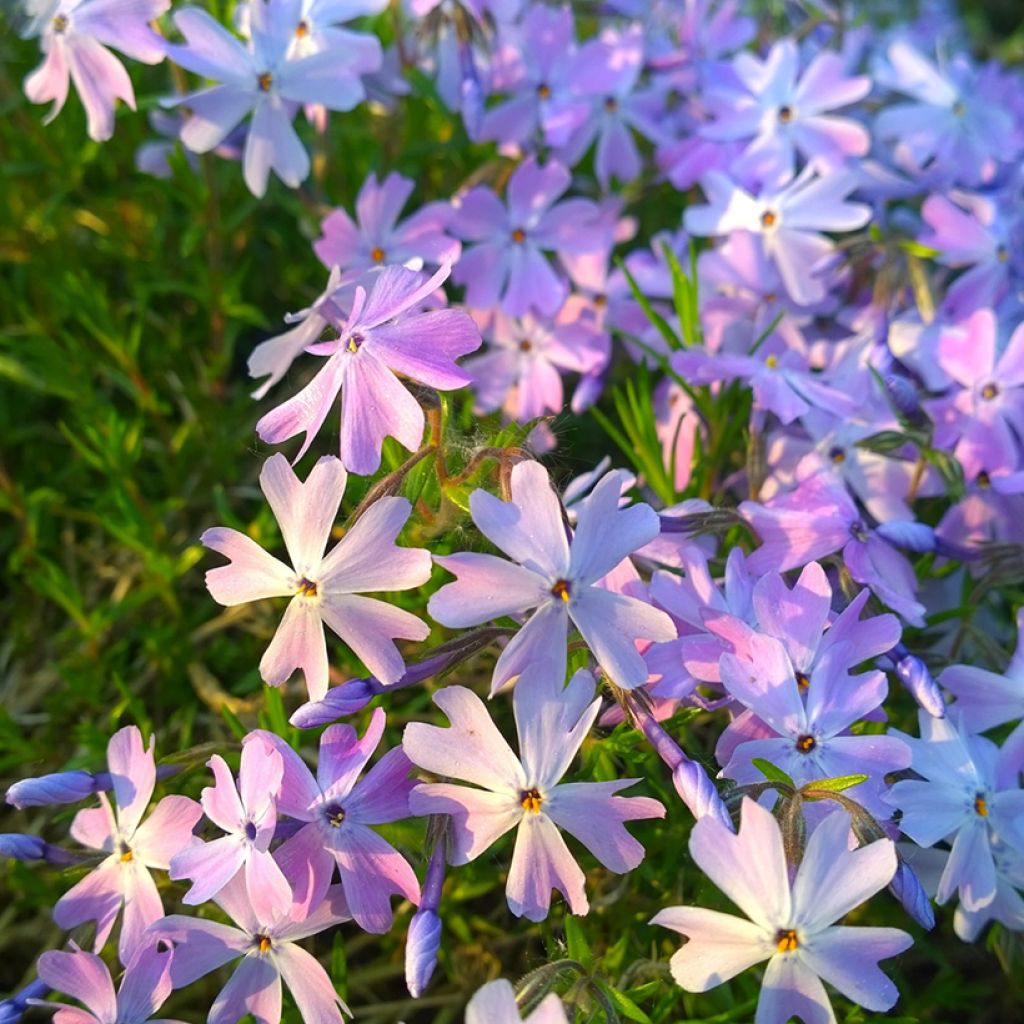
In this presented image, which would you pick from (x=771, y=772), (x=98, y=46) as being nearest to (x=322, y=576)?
(x=771, y=772)

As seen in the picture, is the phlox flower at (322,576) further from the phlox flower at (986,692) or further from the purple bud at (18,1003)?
the phlox flower at (986,692)

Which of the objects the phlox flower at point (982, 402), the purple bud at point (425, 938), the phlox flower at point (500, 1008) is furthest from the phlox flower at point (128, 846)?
the phlox flower at point (982, 402)

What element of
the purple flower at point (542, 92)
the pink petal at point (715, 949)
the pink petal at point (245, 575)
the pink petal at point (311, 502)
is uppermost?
the purple flower at point (542, 92)

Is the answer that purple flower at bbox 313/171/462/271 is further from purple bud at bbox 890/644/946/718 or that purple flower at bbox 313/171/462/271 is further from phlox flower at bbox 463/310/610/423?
purple bud at bbox 890/644/946/718

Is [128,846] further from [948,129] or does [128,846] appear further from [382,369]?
[948,129]

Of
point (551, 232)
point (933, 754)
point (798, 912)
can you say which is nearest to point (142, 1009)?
point (798, 912)

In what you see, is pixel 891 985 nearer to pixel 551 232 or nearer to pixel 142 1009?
pixel 142 1009

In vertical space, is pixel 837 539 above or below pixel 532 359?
below
